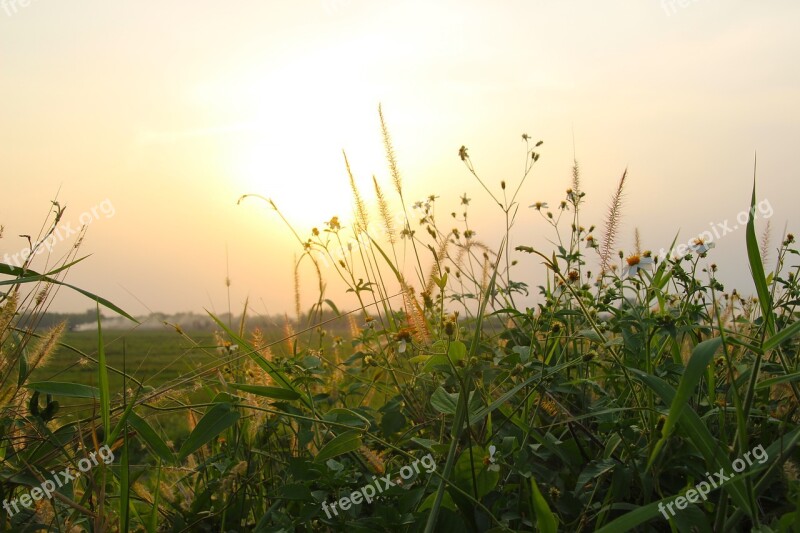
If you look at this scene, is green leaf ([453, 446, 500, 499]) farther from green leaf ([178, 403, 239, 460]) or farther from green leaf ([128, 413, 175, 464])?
green leaf ([128, 413, 175, 464])

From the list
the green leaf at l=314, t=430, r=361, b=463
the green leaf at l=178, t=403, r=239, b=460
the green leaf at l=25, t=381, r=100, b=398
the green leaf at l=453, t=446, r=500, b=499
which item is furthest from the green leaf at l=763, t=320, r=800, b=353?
the green leaf at l=25, t=381, r=100, b=398

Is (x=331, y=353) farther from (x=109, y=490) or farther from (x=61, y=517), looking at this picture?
(x=61, y=517)

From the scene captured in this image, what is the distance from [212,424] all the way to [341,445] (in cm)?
32

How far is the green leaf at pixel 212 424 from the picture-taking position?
157 cm

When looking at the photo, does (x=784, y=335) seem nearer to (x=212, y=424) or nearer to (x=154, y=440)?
(x=212, y=424)

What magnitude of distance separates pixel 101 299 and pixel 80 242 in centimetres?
51

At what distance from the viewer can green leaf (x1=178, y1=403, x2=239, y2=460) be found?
1574 millimetres

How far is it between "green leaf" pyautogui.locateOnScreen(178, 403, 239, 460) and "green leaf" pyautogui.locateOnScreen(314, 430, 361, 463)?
231 millimetres

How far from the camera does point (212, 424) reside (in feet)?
5.20

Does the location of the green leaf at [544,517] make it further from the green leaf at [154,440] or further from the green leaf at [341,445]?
the green leaf at [154,440]

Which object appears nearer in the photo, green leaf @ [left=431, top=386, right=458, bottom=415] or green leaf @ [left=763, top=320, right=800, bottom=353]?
green leaf @ [left=763, top=320, right=800, bottom=353]

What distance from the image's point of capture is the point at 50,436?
183 cm

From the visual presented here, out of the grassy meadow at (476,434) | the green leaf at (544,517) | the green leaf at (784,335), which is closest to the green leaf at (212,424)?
the grassy meadow at (476,434)

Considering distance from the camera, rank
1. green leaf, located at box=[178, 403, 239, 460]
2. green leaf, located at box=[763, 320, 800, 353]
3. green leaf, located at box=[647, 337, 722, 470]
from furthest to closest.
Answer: green leaf, located at box=[178, 403, 239, 460] → green leaf, located at box=[763, 320, 800, 353] → green leaf, located at box=[647, 337, 722, 470]
